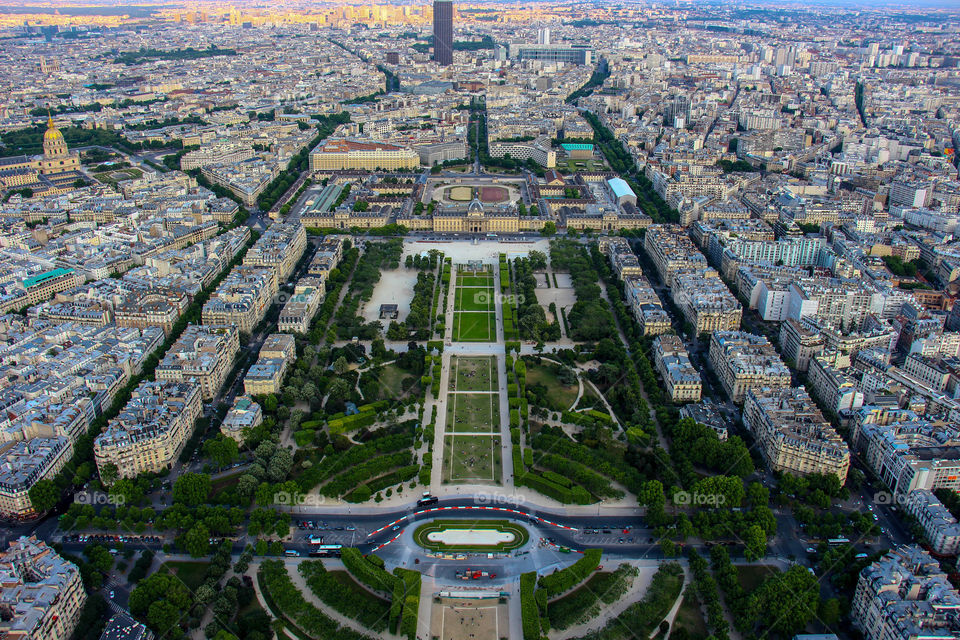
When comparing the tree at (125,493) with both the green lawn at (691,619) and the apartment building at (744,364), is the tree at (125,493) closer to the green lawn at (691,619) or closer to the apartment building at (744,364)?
the green lawn at (691,619)

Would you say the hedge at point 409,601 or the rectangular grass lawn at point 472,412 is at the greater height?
the rectangular grass lawn at point 472,412

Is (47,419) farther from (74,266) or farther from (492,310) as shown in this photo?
(492,310)

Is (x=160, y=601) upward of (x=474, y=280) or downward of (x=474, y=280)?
downward

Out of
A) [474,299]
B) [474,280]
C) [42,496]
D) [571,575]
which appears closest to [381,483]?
[571,575]

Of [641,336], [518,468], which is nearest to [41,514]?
[518,468]

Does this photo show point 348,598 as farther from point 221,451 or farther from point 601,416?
point 601,416

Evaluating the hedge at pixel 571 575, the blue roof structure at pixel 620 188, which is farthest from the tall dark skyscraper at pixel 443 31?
the hedge at pixel 571 575

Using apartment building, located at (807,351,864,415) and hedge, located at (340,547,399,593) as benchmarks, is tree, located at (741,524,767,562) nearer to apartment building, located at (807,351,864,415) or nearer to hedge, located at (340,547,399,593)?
apartment building, located at (807,351,864,415)
